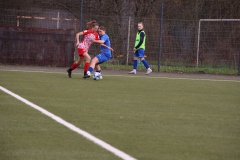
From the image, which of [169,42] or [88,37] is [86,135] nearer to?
[88,37]

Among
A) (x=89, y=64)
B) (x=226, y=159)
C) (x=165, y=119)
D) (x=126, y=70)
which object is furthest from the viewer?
(x=126, y=70)

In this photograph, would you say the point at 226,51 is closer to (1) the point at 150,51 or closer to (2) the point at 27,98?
(1) the point at 150,51

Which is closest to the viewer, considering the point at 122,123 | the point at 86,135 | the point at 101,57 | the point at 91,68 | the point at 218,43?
the point at 86,135

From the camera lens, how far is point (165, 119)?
26.9 feet

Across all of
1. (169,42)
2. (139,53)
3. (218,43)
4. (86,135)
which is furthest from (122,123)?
(218,43)

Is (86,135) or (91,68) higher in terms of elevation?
(91,68)

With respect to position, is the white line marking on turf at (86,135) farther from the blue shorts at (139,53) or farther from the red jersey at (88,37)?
the blue shorts at (139,53)

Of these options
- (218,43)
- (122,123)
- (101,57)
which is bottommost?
(122,123)

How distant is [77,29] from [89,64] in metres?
6.88

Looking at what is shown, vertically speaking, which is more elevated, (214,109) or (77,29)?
(77,29)

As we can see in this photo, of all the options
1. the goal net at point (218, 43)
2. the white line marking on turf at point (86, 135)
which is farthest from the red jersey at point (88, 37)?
the goal net at point (218, 43)

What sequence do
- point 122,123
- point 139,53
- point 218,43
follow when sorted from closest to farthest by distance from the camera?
point 122,123 → point 139,53 → point 218,43

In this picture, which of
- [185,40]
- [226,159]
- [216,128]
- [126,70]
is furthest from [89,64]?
[226,159]

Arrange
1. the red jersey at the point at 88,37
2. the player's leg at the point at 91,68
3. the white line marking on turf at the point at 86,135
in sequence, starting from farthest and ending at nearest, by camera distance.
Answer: the red jersey at the point at 88,37
the player's leg at the point at 91,68
the white line marking on turf at the point at 86,135
